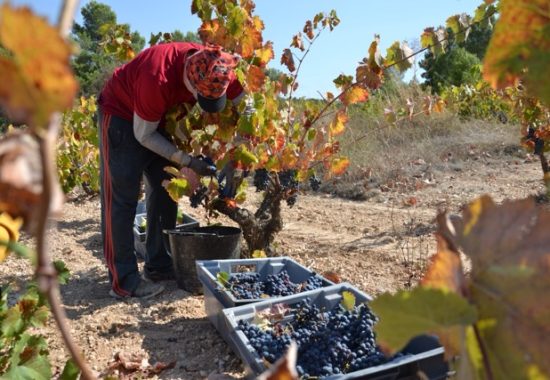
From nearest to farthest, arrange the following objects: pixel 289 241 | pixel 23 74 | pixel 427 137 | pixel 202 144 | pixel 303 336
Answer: pixel 23 74 < pixel 303 336 < pixel 202 144 < pixel 289 241 < pixel 427 137

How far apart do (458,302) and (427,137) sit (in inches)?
392

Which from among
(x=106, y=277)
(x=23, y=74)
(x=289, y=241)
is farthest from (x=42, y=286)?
(x=289, y=241)

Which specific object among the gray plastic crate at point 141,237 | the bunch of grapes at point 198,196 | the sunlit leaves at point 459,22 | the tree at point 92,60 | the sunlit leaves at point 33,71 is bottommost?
the gray plastic crate at point 141,237

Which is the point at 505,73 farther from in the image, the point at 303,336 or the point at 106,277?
the point at 106,277

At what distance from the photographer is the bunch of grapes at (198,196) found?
10.4ft

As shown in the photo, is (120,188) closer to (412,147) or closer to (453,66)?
(412,147)

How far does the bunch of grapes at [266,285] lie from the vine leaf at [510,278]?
7.24 ft

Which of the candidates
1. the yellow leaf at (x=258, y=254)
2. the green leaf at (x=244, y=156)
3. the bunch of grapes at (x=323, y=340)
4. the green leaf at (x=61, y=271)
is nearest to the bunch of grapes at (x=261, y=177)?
the green leaf at (x=244, y=156)

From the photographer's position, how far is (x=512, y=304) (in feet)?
1.14

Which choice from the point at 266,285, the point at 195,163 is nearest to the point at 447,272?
the point at 266,285

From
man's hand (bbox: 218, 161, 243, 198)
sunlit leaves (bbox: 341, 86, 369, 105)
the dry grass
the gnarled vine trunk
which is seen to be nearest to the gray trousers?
man's hand (bbox: 218, 161, 243, 198)

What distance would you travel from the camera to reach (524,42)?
38 centimetres

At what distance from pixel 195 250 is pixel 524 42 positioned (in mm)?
2908

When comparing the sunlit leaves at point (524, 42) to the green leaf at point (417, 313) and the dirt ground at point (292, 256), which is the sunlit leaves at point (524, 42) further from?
the dirt ground at point (292, 256)
